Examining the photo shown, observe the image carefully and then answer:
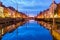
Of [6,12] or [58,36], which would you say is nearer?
[58,36]

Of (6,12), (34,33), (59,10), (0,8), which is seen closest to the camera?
(34,33)

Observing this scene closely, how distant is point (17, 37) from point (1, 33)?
2.12 ft

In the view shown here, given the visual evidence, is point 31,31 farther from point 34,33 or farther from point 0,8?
point 0,8

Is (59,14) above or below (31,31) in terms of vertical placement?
above

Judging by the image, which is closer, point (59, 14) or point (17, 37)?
point (17, 37)

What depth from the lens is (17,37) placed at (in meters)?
6.66

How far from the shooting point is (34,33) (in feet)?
23.9

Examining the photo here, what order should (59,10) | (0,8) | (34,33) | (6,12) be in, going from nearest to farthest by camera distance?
(34,33)
(0,8)
(59,10)
(6,12)

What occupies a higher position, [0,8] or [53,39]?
[0,8]

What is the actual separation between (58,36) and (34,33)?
1.77 meters

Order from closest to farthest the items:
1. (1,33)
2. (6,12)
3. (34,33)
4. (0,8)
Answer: (1,33), (34,33), (0,8), (6,12)

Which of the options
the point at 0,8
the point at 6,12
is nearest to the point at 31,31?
the point at 0,8

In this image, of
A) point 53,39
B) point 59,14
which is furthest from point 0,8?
point 53,39

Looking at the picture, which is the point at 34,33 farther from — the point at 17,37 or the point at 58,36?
the point at 58,36
